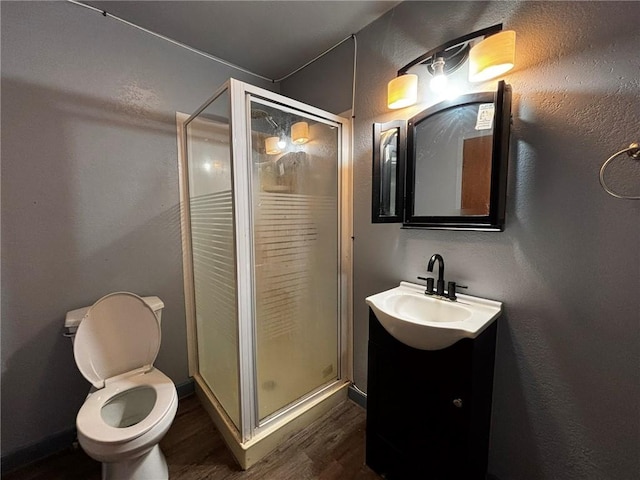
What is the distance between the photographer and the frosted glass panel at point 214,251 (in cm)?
145

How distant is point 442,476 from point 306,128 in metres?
1.87

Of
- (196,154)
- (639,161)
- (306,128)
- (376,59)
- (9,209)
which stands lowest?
(9,209)

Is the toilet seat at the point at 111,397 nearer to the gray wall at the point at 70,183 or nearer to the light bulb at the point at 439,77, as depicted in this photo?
the gray wall at the point at 70,183

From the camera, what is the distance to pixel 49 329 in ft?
4.88

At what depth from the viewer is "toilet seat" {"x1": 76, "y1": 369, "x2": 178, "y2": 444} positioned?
1.13 meters

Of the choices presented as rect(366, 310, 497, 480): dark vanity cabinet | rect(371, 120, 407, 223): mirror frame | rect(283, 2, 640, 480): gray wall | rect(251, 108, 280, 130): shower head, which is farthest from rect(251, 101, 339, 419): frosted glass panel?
rect(283, 2, 640, 480): gray wall

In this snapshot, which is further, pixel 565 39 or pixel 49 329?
pixel 49 329

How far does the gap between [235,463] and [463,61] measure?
2354mm

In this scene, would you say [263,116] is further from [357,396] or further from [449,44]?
[357,396]

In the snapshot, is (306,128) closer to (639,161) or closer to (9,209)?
(639,161)

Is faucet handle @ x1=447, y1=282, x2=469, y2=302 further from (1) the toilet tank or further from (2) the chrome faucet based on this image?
(1) the toilet tank

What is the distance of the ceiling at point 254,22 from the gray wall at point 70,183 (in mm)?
151

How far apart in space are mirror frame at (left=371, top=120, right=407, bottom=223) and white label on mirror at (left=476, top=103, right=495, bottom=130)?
0.37 m

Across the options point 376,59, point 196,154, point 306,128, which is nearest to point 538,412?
point 306,128
